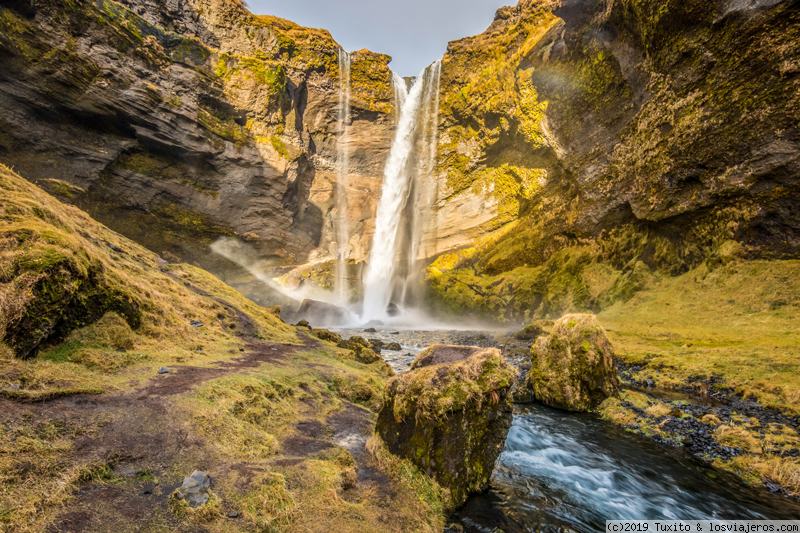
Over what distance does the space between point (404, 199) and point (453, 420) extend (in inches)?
1773

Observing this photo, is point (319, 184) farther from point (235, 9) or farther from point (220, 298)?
point (220, 298)

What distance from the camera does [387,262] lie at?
4700cm

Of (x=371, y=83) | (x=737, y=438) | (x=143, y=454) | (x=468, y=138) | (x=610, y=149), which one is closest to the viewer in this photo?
(x=143, y=454)

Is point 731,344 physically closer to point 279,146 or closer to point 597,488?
point 597,488

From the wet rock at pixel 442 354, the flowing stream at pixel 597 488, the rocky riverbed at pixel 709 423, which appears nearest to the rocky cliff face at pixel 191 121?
the wet rock at pixel 442 354

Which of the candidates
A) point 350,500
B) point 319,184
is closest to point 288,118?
point 319,184

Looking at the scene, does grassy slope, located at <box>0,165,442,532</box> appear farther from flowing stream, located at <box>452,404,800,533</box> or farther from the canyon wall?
the canyon wall

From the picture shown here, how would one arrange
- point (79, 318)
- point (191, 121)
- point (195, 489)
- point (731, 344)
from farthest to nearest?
point (191, 121)
point (731, 344)
point (79, 318)
point (195, 489)

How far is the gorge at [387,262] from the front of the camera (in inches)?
176

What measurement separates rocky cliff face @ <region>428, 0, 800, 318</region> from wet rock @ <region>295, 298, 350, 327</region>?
12449 millimetres

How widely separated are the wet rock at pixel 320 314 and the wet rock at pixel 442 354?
103 ft

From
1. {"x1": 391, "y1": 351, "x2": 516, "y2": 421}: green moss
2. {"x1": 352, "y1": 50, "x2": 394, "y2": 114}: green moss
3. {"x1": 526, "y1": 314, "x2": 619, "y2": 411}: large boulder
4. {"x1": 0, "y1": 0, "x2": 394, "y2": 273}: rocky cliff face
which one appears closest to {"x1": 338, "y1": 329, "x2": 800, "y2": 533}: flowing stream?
{"x1": 526, "y1": 314, "x2": 619, "y2": 411}: large boulder

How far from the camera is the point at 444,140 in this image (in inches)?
1780

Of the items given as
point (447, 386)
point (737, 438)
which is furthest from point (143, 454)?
point (737, 438)
